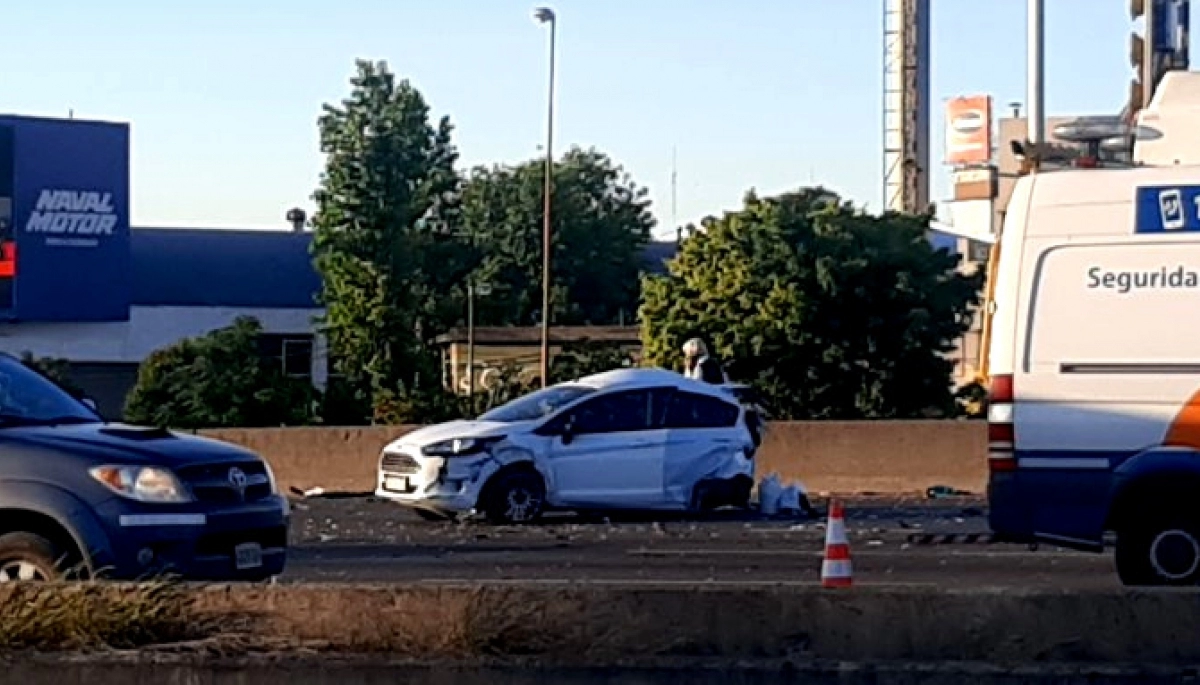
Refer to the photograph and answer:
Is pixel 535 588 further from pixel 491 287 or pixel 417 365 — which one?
pixel 491 287

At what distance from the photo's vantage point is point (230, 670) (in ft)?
28.6

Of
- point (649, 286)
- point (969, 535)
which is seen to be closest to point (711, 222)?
point (649, 286)

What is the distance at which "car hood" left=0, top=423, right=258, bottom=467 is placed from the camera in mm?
11648

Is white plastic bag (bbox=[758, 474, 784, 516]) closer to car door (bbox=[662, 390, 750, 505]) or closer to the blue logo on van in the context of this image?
car door (bbox=[662, 390, 750, 505])

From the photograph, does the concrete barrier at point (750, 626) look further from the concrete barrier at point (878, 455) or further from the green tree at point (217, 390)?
the green tree at point (217, 390)

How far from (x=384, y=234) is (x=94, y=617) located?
55198mm

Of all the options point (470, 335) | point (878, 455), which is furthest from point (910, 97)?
point (878, 455)

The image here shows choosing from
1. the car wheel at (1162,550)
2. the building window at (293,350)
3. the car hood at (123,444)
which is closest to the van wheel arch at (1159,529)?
the car wheel at (1162,550)

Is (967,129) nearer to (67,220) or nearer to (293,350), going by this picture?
(293,350)

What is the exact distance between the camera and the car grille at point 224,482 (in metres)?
11.9

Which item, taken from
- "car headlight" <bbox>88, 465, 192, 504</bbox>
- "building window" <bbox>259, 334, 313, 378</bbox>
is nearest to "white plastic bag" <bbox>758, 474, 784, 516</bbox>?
"car headlight" <bbox>88, 465, 192, 504</bbox>

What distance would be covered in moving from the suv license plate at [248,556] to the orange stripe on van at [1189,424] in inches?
207

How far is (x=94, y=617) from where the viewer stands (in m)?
9.07

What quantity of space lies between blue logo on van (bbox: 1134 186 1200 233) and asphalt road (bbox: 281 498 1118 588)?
2242 mm
